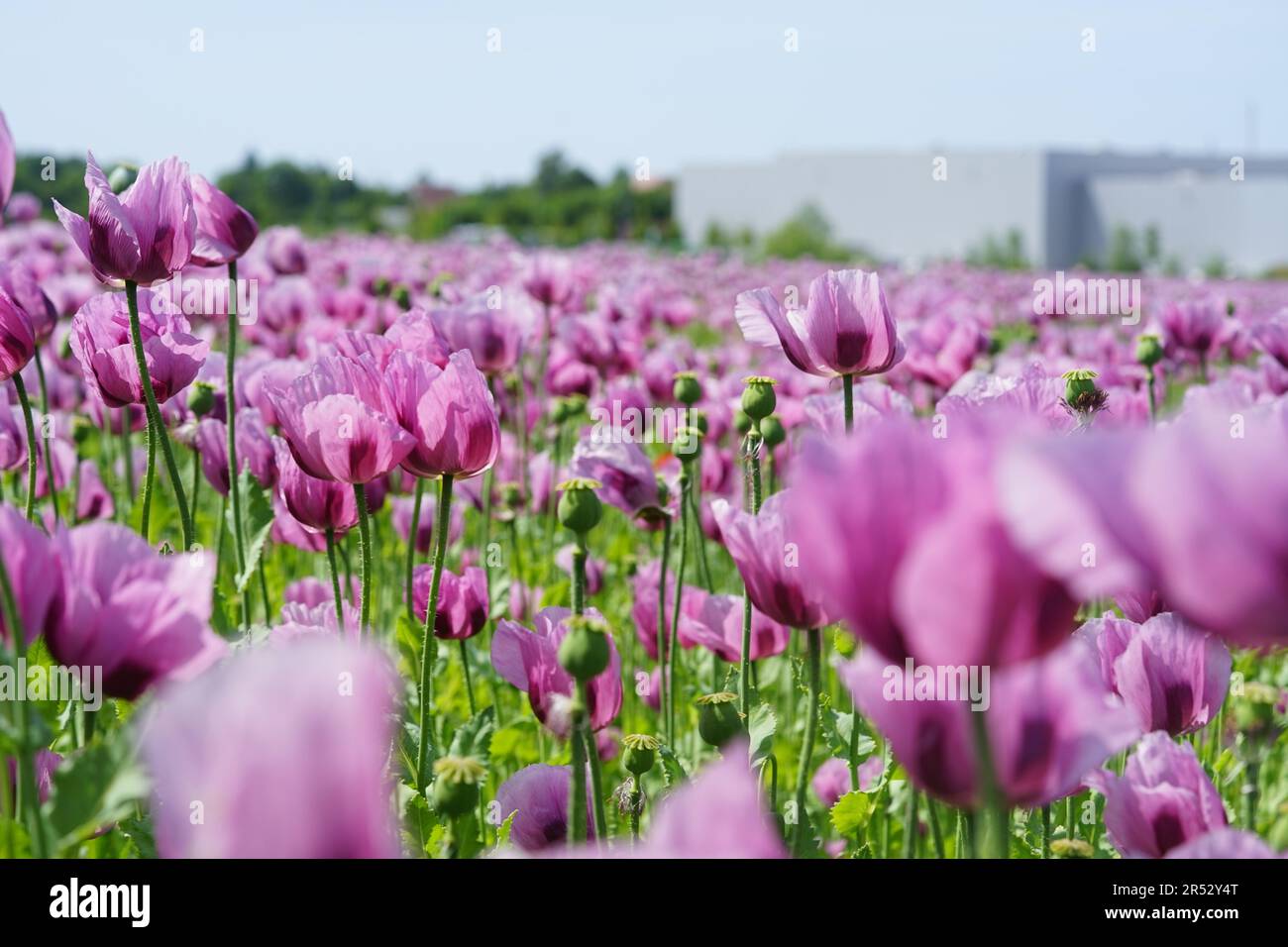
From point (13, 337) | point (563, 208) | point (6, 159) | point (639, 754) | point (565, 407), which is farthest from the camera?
point (563, 208)

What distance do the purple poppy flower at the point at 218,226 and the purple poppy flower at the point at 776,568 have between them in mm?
1117

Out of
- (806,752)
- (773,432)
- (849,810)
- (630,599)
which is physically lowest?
(630,599)

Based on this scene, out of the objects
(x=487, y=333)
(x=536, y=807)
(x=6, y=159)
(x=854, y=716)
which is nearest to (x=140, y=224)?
(x=6, y=159)

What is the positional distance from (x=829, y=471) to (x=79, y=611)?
0.49m

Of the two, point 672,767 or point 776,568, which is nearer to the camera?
point 776,568

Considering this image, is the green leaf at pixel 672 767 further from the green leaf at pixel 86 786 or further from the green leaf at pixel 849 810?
the green leaf at pixel 86 786

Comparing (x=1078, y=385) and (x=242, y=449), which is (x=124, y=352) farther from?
(x=1078, y=385)

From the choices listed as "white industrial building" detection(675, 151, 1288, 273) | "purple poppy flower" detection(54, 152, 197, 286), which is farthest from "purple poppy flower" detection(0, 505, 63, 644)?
"white industrial building" detection(675, 151, 1288, 273)

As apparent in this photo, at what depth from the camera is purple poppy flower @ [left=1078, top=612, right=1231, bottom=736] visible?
126 cm

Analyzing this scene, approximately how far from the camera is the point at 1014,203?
4156cm

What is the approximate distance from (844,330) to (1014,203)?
42.2 m

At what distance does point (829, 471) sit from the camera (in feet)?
2.05

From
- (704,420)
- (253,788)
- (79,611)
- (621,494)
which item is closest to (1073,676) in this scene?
(253,788)
